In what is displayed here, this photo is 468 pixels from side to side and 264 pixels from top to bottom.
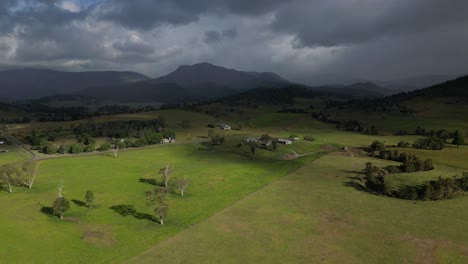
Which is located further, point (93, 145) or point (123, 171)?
point (93, 145)

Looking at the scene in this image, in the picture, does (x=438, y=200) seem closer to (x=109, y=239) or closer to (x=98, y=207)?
(x=109, y=239)

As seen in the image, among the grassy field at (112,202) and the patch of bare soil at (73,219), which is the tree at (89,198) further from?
the patch of bare soil at (73,219)

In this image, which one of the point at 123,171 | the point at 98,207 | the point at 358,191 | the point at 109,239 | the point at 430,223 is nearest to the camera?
the point at 109,239

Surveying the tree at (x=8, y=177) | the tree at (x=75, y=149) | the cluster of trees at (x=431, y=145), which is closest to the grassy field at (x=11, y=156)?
the tree at (x=75, y=149)

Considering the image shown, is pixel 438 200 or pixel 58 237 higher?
pixel 438 200

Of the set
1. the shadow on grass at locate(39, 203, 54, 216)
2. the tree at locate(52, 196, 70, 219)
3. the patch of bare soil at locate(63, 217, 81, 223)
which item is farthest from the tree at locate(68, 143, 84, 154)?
the patch of bare soil at locate(63, 217, 81, 223)

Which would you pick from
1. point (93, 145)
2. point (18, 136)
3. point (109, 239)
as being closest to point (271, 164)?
point (109, 239)

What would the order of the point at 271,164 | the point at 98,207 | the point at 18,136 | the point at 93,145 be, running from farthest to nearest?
1. the point at 18,136
2. the point at 93,145
3. the point at 271,164
4. the point at 98,207

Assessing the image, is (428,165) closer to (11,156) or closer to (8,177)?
(8,177)
